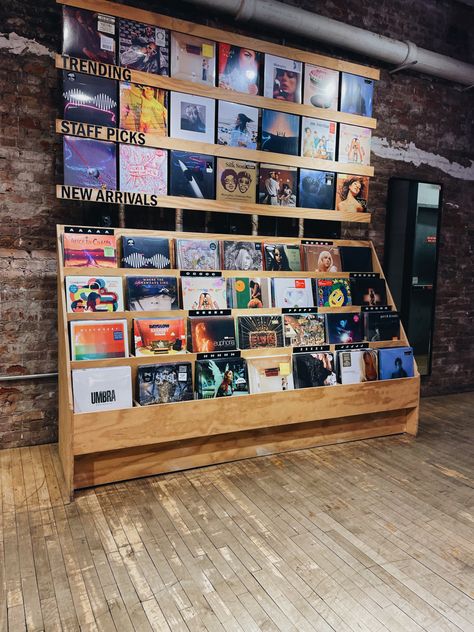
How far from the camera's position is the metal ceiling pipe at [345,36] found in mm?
3705

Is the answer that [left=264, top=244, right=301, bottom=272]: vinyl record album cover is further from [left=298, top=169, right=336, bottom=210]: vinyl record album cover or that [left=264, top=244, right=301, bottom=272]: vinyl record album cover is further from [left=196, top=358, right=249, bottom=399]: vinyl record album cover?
[left=196, top=358, right=249, bottom=399]: vinyl record album cover

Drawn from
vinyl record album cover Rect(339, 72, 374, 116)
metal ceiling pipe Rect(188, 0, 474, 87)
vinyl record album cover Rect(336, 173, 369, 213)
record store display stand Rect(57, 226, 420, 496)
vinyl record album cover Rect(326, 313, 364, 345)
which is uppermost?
metal ceiling pipe Rect(188, 0, 474, 87)

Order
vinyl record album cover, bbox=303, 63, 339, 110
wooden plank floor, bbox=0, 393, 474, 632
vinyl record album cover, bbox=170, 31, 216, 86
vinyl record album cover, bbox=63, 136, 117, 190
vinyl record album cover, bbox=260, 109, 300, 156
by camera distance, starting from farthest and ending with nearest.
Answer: vinyl record album cover, bbox=303, 63, 339, 110 < vinyl record album cover, bbox=260, 109, 300, 156 < vinyl record album cover, bbox=170, 31, 216, 86 < vinyl record album cover, bbox=63, 136, 117, 190 < wooden plank floor, bbox=0, 393, 474, 632

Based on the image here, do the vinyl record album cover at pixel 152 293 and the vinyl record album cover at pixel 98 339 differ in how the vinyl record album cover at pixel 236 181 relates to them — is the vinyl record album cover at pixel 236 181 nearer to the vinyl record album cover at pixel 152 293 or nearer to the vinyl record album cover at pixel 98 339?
the vinyl record album cover at pixel 152 293

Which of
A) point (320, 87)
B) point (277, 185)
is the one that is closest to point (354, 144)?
point (320, 87)

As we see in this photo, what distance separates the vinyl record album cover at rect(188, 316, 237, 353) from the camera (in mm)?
3346

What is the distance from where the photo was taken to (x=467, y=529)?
2.65 metres

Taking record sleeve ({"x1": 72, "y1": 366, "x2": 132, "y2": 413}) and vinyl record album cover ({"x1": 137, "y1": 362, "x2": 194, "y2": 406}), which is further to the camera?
vinyl record album cover ({"x1": 137, "y1": 362, "x2": 194, "y2": 406})

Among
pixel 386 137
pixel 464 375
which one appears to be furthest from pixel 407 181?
pixel 464 375

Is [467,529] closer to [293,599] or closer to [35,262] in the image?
[293,599]

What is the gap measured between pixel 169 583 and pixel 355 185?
329cm

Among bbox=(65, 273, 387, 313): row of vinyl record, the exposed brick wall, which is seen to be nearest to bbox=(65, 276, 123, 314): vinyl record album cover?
bbox=(65, 273, 387, 313): row of vinyl record

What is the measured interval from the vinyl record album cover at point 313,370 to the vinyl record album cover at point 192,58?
2.08 meters

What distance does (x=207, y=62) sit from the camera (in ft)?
11.5
